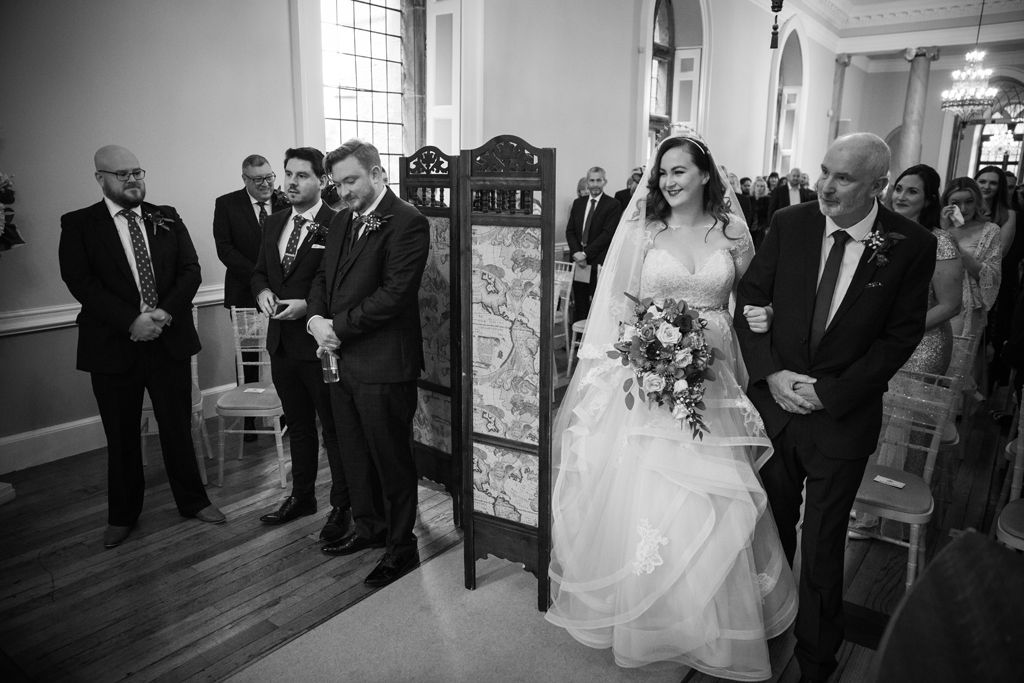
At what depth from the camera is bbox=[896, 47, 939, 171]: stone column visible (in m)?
16.2

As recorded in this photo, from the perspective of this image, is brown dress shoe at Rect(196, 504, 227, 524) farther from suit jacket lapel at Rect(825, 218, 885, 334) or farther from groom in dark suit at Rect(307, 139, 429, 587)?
suit jacket lapel at Rect(825, 218, 885, 334)

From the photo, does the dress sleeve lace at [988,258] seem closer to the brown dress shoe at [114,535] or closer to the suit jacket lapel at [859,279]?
the suit jacket lapel at [859,279]

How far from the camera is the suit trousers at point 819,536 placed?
7.93ft

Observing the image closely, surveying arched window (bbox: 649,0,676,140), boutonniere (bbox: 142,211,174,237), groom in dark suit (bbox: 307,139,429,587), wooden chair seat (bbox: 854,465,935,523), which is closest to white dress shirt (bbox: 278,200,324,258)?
groom in dark suit (bbox: 307,139,429,587)

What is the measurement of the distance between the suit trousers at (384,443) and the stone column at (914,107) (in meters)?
17.4

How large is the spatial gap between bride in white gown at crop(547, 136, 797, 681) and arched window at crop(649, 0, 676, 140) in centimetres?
931

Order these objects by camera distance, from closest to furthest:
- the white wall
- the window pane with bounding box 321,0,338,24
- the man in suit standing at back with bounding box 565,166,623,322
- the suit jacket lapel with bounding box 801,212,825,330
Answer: the suit jacket lapel with bounding box 801,212,825,330
the white wall
the window pane with bounding box 321,0,338,24
the man in suit standing at back with bounding box 565,166,623,322

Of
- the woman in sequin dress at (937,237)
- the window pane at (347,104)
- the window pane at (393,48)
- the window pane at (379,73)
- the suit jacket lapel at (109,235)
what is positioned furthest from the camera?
the window pane at (393,48)

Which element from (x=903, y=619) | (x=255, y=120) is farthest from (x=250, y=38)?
(x=903, y=619)

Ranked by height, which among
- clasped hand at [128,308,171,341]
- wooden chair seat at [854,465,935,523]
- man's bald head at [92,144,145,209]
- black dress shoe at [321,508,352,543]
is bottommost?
black dress shoe at [321,508,352,543]

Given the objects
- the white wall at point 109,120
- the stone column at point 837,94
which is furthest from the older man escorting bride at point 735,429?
the stone column at point 837,94

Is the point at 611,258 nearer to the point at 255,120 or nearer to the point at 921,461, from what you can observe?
the point at 921,461

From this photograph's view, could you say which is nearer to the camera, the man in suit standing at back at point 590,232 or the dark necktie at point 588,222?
the man in suit standing at back at point 590,232

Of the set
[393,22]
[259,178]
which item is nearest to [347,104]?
[393,22]
